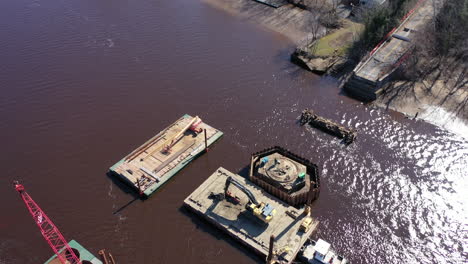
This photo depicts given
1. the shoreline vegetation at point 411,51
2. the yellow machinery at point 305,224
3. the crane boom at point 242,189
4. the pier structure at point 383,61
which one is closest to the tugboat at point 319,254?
the yellow machinery at point 305,224

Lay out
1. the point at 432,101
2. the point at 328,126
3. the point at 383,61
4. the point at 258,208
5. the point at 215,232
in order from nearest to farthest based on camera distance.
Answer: the point at 258,208, the point at 215,232, the point at 328,126, the point at 432,101, the point at 383,61

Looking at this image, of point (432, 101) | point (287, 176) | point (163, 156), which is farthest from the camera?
point (432, 101)

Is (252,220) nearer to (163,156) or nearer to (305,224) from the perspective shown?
(305,224)

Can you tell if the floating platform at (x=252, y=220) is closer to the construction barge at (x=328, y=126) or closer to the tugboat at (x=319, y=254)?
the tugboat at (x=319, y=254)

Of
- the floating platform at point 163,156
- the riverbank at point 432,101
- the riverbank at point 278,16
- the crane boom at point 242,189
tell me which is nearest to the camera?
the crane boom at point 242,189

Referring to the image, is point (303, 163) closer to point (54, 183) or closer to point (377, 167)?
point (377, 167)

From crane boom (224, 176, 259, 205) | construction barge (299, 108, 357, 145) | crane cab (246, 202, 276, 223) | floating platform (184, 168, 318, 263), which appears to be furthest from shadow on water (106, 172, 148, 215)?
construction barge (299, 108, 357, 145)

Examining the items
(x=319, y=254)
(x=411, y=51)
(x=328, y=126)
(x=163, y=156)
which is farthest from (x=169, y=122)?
(x=411, y=51)

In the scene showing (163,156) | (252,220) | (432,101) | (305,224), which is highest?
(163,156)
